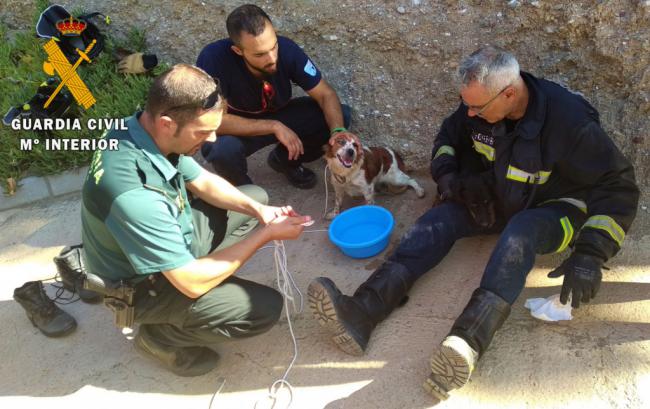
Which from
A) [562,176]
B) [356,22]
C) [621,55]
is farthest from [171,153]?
[621,55]

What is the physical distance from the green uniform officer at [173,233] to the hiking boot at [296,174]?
1.49 metres

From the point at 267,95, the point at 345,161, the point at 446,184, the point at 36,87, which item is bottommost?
the point at 36,87

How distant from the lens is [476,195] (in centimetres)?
355

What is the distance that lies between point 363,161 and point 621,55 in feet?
6.98

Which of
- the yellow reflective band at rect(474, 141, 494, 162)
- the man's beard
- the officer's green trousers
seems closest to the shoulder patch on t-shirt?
the man's beard

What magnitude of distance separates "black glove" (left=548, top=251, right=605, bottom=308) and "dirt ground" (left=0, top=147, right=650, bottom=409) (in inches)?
10.9

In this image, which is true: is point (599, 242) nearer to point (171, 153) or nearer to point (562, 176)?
point (562, 176)

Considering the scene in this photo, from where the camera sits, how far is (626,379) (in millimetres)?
2850

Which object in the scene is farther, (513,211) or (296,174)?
(296,174)

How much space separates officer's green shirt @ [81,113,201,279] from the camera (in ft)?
8.68

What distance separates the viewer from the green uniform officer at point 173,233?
2.69 metres

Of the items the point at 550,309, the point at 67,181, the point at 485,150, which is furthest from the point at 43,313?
Result: the point at 550,309

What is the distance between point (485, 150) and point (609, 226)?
0.87 m

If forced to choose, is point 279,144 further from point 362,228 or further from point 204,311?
point 204,311
